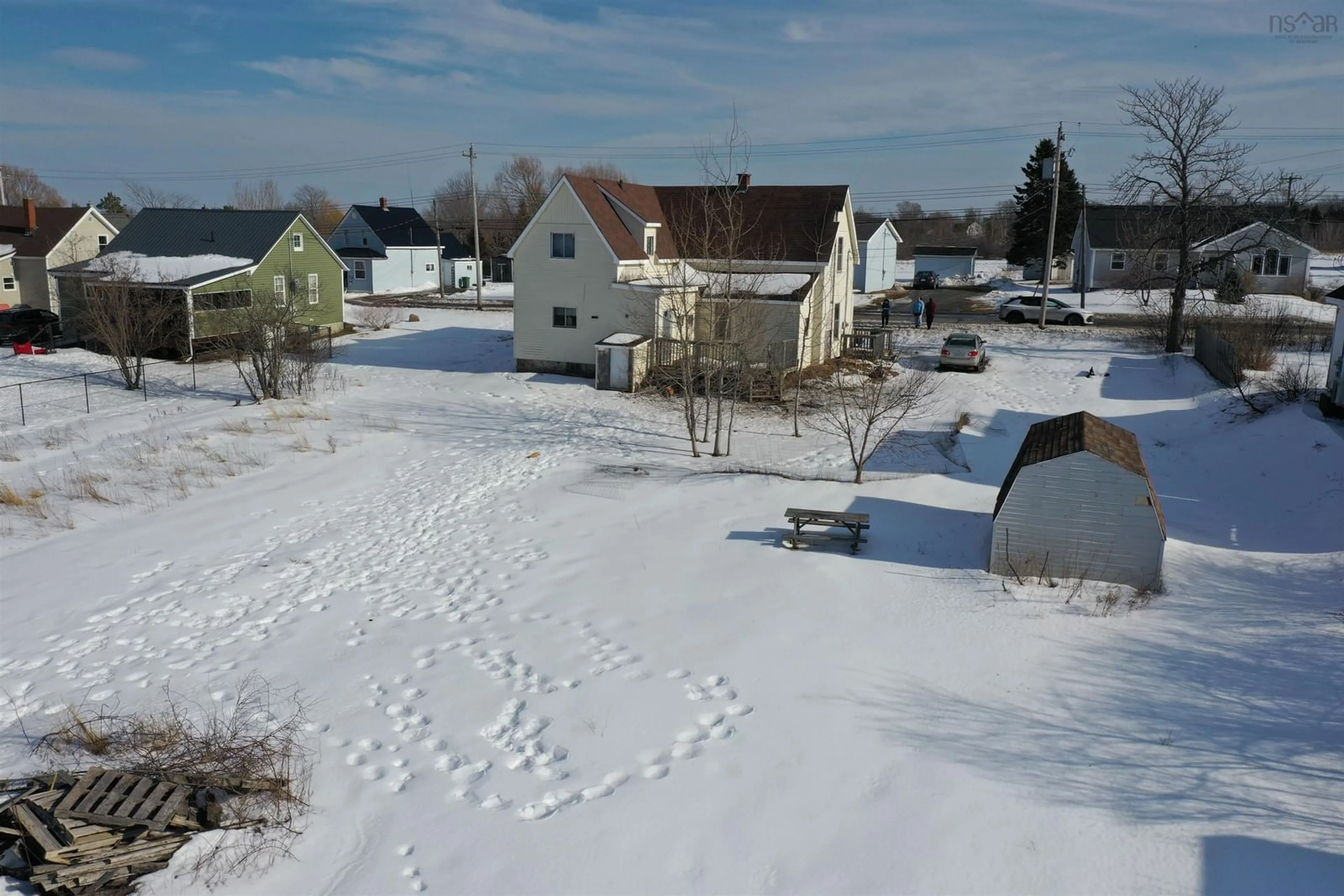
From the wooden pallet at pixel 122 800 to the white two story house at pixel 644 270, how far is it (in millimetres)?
21027

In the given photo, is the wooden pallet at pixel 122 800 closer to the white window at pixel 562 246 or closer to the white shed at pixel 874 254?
the white window at pixel 562 246

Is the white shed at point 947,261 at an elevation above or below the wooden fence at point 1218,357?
above

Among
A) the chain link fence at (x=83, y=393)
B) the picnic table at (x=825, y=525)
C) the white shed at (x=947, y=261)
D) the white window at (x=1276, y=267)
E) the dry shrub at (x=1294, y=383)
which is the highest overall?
the white shed at (x=947, y=261)

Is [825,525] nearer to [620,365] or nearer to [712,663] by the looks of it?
[712,663]

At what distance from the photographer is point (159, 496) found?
19016mm

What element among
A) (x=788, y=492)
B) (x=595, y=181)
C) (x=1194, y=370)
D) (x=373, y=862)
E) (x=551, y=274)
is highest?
(x=595, y=181)

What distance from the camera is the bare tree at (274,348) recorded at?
2730cm

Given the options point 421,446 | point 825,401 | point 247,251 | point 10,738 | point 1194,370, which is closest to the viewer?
point 10,738

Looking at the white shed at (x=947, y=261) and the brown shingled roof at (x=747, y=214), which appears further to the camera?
the white shed at (x=947, y=261)

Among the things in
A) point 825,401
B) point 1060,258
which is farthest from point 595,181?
point 1060,258

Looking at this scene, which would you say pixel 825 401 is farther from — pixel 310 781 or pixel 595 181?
pixel 310 781

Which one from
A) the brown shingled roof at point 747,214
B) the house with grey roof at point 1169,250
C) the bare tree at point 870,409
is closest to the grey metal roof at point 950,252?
the house with grey roof at point 1169,250

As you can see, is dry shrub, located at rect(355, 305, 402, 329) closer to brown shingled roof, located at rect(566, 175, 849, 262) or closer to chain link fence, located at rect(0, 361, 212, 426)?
chain link fence, located at rect(0, 361, 212, 426)

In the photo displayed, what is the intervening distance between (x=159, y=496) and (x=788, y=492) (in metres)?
12.6
